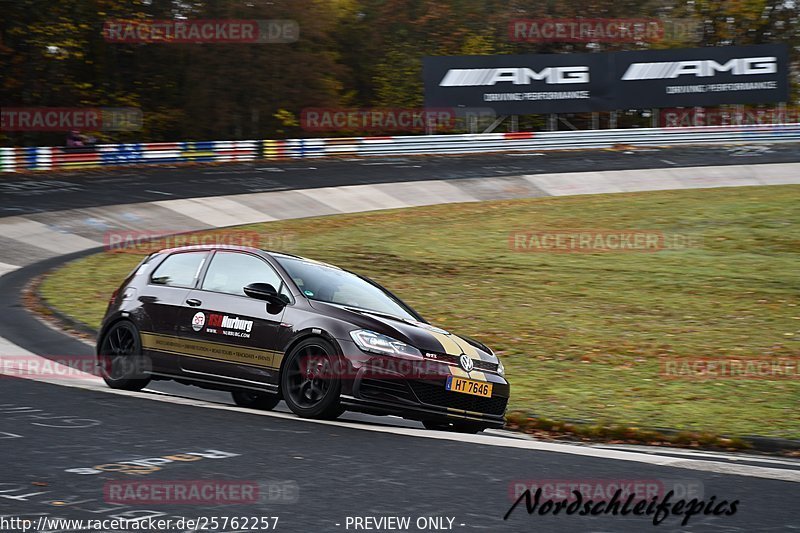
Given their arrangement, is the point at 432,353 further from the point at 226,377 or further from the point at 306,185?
the point at 306,185

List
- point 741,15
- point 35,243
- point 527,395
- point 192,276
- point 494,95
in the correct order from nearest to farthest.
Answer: point 192,276 < point 527,395 < point 35,243 < point 494,95 < point 741,15

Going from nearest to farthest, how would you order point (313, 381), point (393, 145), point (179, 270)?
1. point (313, 381)
2. point (179, 270)
3. point (393, 145)

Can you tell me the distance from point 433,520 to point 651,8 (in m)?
54.0

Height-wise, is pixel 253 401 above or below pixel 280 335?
below

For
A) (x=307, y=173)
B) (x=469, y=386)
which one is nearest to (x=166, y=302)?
(x=469, y=386)

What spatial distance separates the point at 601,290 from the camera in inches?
693

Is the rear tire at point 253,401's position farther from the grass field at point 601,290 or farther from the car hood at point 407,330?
the grass field at point 601,290

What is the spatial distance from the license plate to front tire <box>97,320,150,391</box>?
9.83ft

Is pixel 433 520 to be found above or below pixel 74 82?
below

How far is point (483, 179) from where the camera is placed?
1294 inches

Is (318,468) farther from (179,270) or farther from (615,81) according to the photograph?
(615,81)

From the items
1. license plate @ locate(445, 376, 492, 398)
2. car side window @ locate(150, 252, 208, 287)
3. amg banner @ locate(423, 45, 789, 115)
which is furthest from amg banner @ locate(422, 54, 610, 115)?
license plate @ locate(445, 376, 492, 398)

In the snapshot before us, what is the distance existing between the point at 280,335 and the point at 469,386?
1.62 metres

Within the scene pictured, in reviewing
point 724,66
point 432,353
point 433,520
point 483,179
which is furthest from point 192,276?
point 724,66
